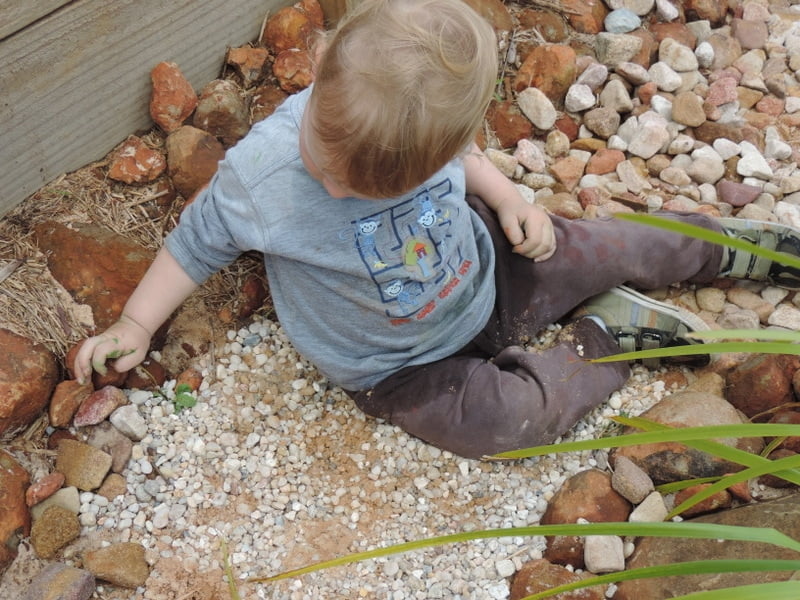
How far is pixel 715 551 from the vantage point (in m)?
1.39

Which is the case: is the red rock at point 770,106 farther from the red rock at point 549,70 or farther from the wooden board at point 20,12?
the wooden board at point 20,12

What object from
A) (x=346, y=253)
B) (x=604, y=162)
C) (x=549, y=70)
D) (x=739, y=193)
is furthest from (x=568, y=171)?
(x=346, y=253)

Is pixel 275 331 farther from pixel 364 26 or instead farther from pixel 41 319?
pixel 364 26

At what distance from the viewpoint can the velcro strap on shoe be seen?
6.11ft

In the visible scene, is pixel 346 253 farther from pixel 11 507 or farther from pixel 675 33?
pixel 675 33

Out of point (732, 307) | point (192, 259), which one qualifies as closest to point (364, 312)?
point (192, 259)

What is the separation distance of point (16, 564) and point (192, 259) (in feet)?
1.93

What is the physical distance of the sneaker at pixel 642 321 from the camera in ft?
5.92

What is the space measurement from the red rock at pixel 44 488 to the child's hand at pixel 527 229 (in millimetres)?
982

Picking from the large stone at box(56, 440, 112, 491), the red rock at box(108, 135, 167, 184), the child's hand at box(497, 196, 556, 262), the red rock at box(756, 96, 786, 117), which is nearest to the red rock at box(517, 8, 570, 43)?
the red rock at box(756, 96, 786, 117)

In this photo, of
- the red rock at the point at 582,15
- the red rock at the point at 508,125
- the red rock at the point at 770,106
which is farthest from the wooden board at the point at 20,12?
the red rock at the point at 770,106

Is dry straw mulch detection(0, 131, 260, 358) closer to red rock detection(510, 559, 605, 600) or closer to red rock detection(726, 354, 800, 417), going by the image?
red rock detection(510, 559, 605, 600)

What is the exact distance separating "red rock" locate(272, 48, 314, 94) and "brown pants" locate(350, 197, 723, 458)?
537 mm

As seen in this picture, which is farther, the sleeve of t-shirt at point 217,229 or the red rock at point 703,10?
the red rock at point 703,10
